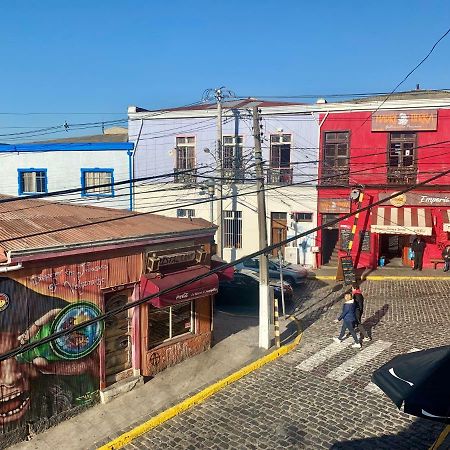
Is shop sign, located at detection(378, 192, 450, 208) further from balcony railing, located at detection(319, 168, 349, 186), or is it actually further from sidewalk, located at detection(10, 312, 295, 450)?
sidewalk, located at detection(10, 312, 295, 450)

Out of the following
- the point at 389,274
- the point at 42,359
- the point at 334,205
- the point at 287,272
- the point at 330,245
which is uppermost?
the point at 334,205

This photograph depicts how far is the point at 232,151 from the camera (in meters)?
26.1

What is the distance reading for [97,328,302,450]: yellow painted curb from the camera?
9.26 meters

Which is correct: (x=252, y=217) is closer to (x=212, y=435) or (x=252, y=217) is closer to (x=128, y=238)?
(x=128, y=238)

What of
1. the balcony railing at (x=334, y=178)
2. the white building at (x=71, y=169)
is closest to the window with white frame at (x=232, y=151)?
the balcony railing at (x=334, y=178)

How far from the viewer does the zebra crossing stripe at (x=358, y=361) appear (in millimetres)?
11891

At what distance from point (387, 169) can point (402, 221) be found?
8.38ft

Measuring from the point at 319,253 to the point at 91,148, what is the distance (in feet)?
44.8

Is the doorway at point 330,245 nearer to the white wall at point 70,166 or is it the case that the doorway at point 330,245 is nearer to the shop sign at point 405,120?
the shop sign at point 405,120

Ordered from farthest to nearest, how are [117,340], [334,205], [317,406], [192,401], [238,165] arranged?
[238,165] < [334,205] < [117,340] < [192,401] < [317,406]

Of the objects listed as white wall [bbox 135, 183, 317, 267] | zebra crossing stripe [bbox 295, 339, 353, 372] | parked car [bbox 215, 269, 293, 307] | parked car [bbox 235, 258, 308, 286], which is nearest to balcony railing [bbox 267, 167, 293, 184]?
white wall [bbox 135, 183, 317, 267]

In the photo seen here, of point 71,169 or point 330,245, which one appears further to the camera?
point 71,169

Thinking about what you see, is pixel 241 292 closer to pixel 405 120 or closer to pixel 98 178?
pixel 405 120

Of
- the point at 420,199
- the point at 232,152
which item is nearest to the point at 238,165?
the point at 232,152
